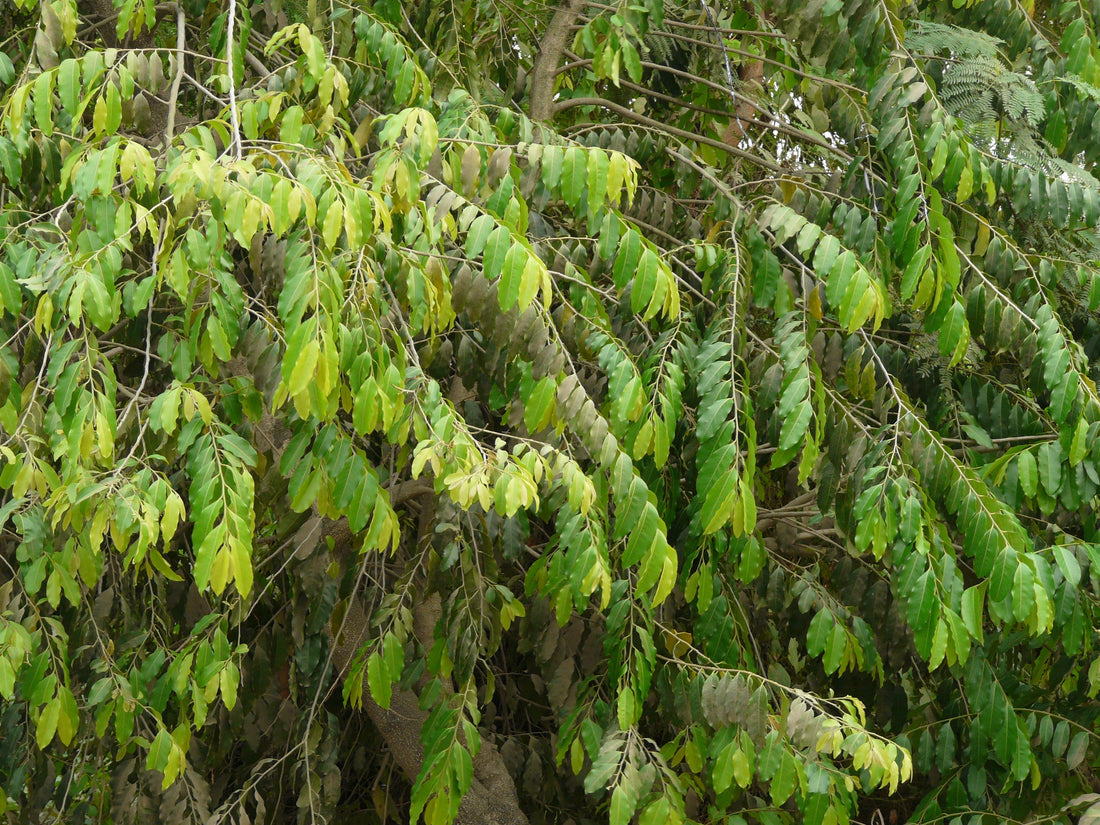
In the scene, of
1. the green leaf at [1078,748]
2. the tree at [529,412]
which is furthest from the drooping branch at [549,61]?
the green leaf at [1078,748]

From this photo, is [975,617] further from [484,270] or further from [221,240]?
[221,240]

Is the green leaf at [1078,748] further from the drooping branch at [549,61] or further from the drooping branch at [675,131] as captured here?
the drooping branch at [549,61]

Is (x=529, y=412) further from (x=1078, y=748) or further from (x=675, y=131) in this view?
(x=1078, y=748)

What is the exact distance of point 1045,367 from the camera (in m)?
2.70

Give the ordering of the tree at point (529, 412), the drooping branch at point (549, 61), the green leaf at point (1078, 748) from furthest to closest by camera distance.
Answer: the drooping branch at point (549, 61), the green leaf at point (1078, 748), the tree at point (529, 412)

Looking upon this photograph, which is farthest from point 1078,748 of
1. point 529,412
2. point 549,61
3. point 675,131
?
point 549,61

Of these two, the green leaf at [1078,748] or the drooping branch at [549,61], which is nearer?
the green leaf at [1078,748]

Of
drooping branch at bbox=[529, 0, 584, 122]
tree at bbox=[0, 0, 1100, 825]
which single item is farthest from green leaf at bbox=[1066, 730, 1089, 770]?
drooping branch at bbox=[529, 0, 584, 122]

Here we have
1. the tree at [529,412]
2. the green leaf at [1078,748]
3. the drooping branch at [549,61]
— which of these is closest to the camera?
the tree at [529,412]

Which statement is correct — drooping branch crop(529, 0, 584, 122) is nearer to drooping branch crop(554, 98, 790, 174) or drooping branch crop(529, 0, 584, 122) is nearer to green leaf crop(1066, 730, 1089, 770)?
drooping branch crop(554, 98, 790, 174)

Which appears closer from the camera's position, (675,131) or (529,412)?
(529,412)

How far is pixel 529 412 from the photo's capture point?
225 cm

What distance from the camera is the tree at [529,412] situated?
2055mm

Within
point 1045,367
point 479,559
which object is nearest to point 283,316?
point 479,559
